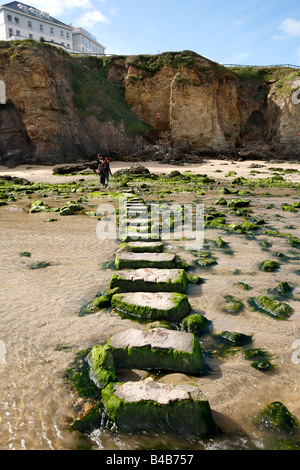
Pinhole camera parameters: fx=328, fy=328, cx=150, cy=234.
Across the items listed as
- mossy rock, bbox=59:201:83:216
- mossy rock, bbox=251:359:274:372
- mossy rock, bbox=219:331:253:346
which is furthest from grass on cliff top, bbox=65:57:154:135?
mossy rock, bbox=251:359:274:372

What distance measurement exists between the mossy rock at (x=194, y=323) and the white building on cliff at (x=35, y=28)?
197ft

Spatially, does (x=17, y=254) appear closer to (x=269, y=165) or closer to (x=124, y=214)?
(x=124, y=214)

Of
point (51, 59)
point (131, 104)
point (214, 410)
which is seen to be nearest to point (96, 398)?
point (214, 410)

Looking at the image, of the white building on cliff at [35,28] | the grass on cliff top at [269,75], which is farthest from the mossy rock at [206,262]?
the white building on cliff at [35,28]

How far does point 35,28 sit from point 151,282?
7508cm

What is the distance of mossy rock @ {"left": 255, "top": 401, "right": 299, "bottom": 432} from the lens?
2553 millimetres

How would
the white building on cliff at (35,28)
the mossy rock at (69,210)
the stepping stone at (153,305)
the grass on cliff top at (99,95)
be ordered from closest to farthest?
1. the stepping stone at (153,305)
2. the mossy rock at (69,210)
3. the grass on cliff top at (99,95)
4. the white building on cliff at (35,28)

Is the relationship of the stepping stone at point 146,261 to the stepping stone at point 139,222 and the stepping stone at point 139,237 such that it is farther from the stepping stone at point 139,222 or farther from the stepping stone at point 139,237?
the stepping stone at point 139,222

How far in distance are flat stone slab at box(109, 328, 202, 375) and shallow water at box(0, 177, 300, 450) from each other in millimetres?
210

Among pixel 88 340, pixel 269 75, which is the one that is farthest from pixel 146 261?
pixel 269 75

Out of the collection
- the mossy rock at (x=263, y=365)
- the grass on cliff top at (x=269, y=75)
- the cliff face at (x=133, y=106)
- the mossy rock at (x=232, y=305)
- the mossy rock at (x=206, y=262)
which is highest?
the grass on cliff top at (x=269, y=75)

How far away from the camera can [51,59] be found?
1348 inches

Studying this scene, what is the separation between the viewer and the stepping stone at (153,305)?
4180 millimetres
